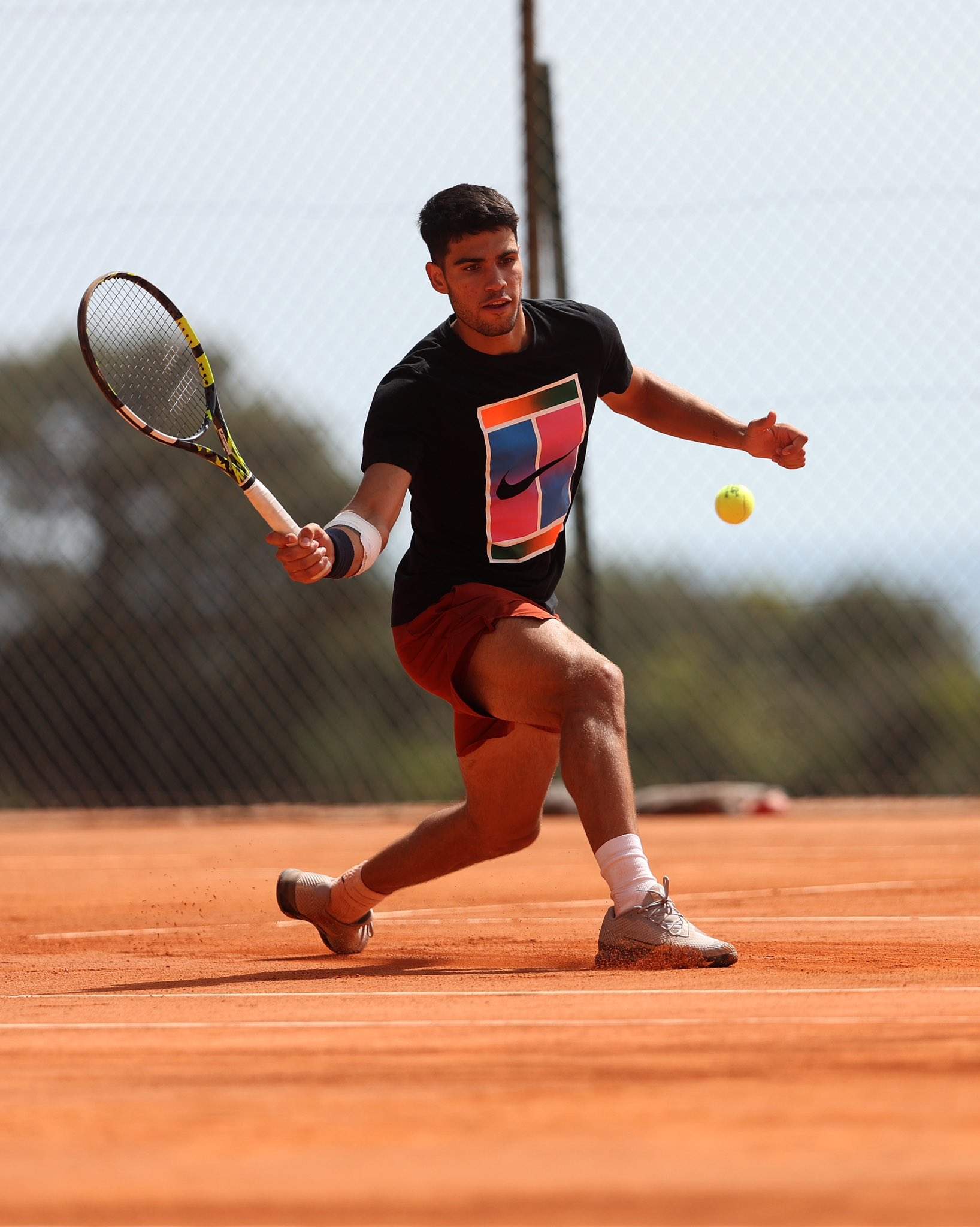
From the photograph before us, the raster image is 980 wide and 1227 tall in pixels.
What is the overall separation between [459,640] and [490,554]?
26cm

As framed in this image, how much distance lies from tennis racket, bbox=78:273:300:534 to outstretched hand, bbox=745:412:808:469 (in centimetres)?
107

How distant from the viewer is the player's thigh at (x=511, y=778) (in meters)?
3.85

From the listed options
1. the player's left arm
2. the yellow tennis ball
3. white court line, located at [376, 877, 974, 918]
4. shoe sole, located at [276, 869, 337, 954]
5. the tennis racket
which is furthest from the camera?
white court line, located at [376, 877, 974, 918]

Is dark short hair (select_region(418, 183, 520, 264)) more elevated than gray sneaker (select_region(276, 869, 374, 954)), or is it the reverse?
dark short hair (select_region(418, 183, 520, 264))

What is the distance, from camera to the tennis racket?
3.99m

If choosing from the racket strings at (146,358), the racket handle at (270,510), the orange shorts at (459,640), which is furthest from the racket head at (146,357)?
the orange shorts at (459,640)

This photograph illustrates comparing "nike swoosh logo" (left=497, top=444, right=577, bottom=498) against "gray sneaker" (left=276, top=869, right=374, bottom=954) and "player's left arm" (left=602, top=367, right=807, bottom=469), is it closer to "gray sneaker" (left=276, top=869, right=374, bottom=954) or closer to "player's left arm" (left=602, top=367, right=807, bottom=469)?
"player's left arm" (left=602, top=367, right=807, bottom=469)

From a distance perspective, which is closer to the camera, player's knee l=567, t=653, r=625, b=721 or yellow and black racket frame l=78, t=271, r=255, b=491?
player's knee l=567, t=653, r=625, b=721

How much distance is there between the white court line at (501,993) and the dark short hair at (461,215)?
1490 millimetres

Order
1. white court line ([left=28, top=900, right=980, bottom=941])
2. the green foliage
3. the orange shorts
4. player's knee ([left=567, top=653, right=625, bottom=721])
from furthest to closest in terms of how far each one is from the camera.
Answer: the green foliage < white court line ([left=28, top=900, right=980, bottom=941]) < the orange shorts < player's knee ([left=567, top=653, right=625, bottom=721])

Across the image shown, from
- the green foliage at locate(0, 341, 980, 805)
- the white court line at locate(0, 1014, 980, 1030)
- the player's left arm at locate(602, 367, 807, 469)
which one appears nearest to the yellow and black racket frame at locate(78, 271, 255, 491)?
the player's left arm at locate(602, 367, 807, 469)

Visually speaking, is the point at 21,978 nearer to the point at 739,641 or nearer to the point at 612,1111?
the point at 612,1111

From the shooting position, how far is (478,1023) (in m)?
2.65

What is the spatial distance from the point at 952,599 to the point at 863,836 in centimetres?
266
